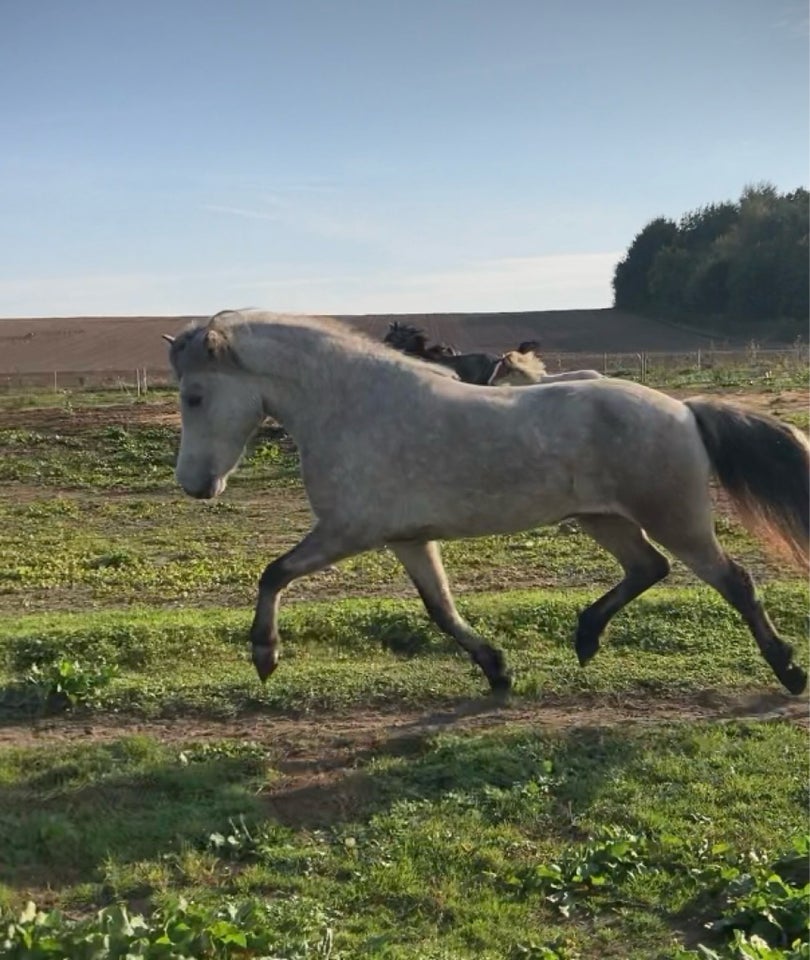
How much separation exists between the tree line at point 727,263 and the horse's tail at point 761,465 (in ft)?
162

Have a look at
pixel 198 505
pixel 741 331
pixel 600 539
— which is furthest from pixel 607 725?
pixel 741 331

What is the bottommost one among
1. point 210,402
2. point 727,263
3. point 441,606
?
point 441,606

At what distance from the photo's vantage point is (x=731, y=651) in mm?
6344

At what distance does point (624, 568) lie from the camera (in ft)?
19.1

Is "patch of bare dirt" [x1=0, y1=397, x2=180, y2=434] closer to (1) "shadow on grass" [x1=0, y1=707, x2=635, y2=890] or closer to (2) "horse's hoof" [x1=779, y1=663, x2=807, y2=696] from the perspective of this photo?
(1) "shadow on grass" [x1=0, y1=707, x2=635, y2=890]

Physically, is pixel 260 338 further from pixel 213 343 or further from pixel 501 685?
pixel 501 685

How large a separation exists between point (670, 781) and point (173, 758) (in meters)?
2.30

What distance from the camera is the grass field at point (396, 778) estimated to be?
3426 millimetres

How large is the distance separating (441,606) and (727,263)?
57146mm

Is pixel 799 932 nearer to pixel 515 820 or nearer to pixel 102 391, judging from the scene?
pixel 515 820

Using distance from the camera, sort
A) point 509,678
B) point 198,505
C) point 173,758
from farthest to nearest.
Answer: point 198,505 < point 509,678 < point 173,758

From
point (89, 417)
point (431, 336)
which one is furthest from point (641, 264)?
point (89, 417)

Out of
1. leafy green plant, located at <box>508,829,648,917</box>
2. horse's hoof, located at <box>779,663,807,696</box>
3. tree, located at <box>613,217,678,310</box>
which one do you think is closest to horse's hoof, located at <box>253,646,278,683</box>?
leafy green plant, located at <box>508,829,648,917</box>

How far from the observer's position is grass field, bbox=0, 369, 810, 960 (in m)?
3.43
